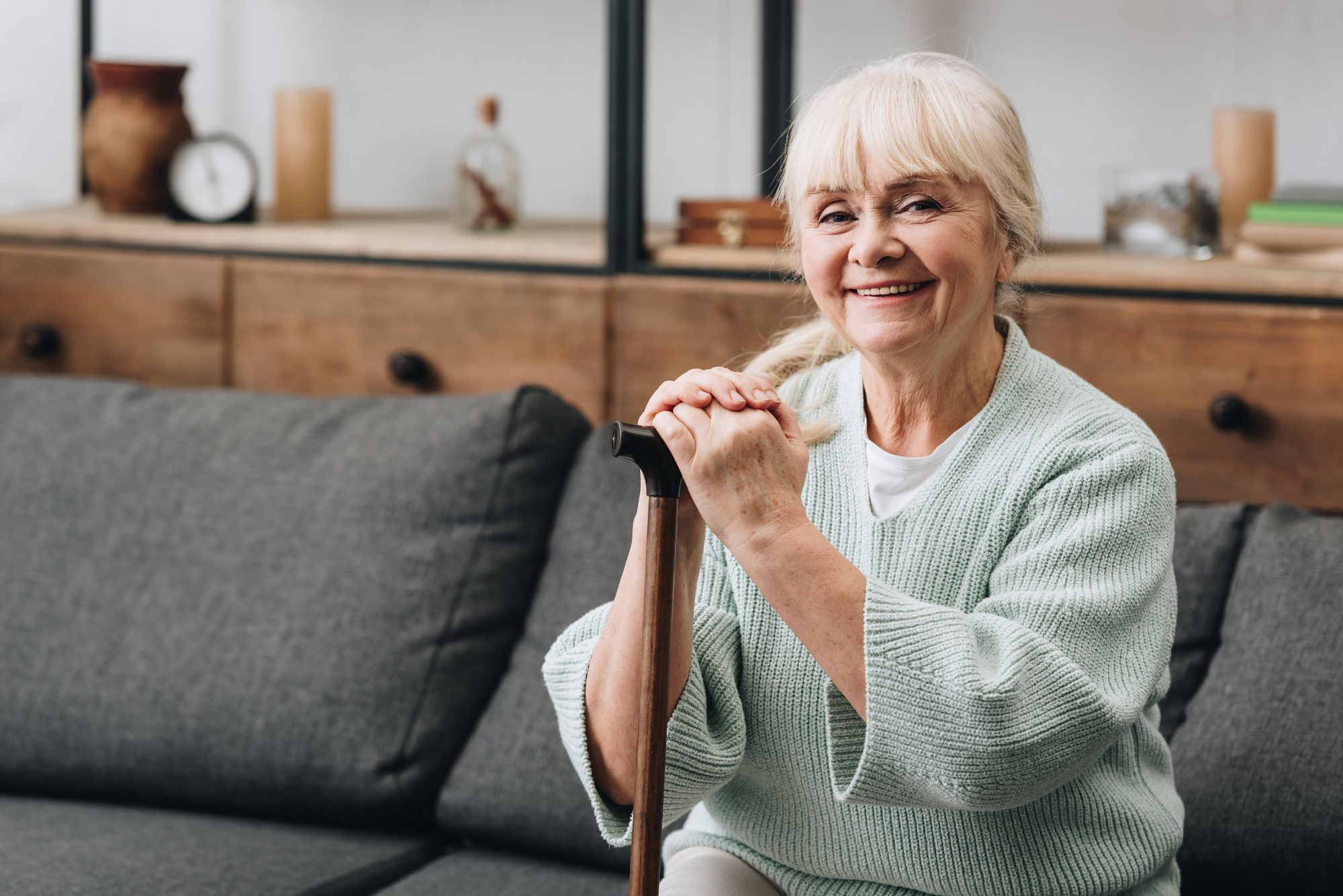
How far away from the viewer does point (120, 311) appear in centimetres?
224

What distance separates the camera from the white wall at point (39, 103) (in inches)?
106

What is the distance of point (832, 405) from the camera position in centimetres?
130

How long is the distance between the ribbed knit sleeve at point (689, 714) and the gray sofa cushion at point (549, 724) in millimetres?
316

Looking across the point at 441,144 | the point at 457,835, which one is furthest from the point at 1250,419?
the point at 441,144

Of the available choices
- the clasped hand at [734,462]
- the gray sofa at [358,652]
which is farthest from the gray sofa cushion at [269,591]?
the clasped hand at [734,462]

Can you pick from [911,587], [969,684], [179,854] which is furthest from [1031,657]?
[179,854]

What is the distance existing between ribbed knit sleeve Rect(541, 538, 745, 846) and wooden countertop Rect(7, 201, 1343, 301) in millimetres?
606

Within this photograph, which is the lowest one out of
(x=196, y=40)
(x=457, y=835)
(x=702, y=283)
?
(x=457, y=835)

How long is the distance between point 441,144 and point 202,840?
1494 millimetres

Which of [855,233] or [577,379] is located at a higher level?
[855,233]

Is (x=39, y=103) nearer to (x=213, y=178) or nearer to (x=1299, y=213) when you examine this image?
(x=213, y=178)

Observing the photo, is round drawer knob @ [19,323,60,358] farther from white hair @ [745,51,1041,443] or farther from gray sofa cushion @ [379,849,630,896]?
white hair @ [745,51,1041,443]

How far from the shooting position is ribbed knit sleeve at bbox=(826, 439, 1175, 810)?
100 centimetres

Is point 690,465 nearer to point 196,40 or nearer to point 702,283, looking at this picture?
point 702,283
